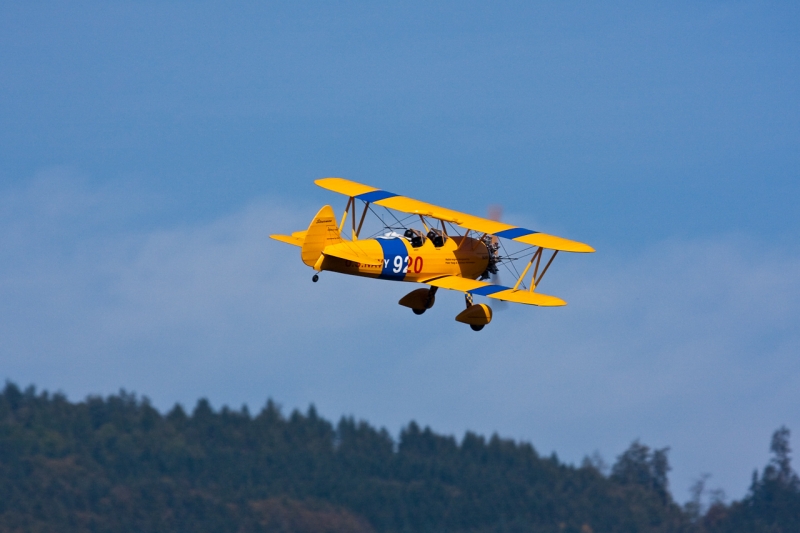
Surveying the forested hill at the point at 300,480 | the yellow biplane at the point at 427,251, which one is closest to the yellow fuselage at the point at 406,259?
the yellow biplane at the point at 427,251

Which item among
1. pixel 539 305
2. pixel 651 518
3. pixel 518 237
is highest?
pixel 651 518

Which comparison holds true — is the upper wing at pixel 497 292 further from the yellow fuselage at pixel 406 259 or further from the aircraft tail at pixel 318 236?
the aircraft tail at pixel 318 236

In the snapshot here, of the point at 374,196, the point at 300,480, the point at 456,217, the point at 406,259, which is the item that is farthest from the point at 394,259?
the point at 300,480

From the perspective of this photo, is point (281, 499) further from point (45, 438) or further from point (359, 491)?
point (45, 438)

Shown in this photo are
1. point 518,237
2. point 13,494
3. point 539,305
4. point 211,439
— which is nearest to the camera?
point 539,305

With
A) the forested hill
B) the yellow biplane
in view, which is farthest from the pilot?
the forested hill

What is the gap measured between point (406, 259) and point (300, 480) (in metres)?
98.3

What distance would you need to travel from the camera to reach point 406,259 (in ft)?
104

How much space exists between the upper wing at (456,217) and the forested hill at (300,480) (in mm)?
79368

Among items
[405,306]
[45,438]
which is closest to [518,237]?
[405,306]

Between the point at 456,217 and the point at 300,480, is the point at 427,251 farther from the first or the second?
the point at 300,480

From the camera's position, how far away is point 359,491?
12356 cm

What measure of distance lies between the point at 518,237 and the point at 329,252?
5.09m

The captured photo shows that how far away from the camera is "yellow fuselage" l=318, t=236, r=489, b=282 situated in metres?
30.6
